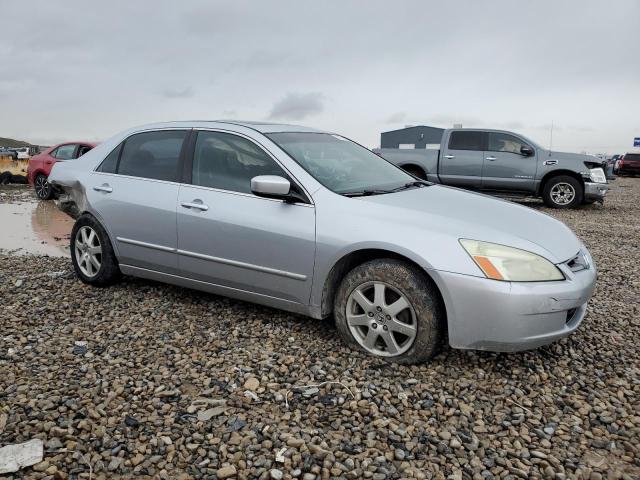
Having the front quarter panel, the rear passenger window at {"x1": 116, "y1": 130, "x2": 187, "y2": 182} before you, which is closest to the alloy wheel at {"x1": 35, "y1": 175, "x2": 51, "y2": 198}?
the rear passenger window at {"x1": 116, "y1": 130, "x2": 187, "y2": 182}

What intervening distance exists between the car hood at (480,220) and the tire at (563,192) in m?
8.99

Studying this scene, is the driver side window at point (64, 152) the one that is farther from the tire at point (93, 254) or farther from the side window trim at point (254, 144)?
the side window trim at point (254, 144)

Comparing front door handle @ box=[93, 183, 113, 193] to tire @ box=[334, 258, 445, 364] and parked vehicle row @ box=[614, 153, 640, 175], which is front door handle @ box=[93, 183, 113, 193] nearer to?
tire @ box=[334, 258, 445, 364]

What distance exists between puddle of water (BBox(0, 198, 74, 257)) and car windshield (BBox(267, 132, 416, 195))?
14.0 ft

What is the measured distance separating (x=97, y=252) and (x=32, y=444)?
8.30 feet

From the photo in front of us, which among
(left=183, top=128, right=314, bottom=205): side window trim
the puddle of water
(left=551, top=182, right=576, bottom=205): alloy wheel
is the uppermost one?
(left=183, top=128, right=314, bottom=205): side window trim

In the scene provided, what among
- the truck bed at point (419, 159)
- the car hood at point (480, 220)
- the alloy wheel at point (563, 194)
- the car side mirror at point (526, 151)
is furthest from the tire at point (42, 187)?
the car hood at point (480, 220)

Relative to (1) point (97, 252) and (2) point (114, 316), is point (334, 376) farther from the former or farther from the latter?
(1) point (97, 252)

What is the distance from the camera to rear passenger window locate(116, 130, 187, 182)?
14.5 ft

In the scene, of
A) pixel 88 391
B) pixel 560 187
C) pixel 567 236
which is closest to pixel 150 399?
pixel 88 391

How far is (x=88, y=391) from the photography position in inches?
122

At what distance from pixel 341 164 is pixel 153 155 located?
1671mm

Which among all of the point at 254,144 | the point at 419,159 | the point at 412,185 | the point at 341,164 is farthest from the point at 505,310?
the point at 419,159

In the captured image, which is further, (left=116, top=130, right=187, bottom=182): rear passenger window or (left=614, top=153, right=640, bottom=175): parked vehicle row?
(left=614, top=153, right=640, bottom=175): parked vehicle row
